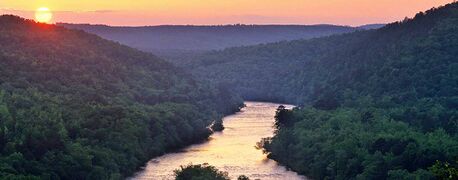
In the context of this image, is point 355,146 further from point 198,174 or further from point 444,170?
point 444,170

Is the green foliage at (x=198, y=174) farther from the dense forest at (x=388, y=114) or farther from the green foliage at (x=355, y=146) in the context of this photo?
the dense forest at (x=388, y=114)

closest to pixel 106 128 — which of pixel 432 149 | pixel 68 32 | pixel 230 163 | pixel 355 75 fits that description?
pixel 230 163

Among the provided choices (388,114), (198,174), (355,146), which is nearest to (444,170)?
(198,174)

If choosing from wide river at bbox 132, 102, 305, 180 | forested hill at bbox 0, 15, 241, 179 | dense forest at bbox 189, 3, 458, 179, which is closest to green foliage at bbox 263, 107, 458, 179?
dense forest at bbox 189, 3, 458, 179

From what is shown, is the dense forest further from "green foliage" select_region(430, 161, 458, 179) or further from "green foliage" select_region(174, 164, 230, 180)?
"green foliage" select_region(174, 164, 230, 180)

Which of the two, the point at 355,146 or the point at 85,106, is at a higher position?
the point at 85,106

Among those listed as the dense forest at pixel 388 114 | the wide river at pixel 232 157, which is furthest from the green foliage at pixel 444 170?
the wide river at pixel 232 157

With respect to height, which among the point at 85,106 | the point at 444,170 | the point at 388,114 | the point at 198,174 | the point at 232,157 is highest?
the point at 444,170
